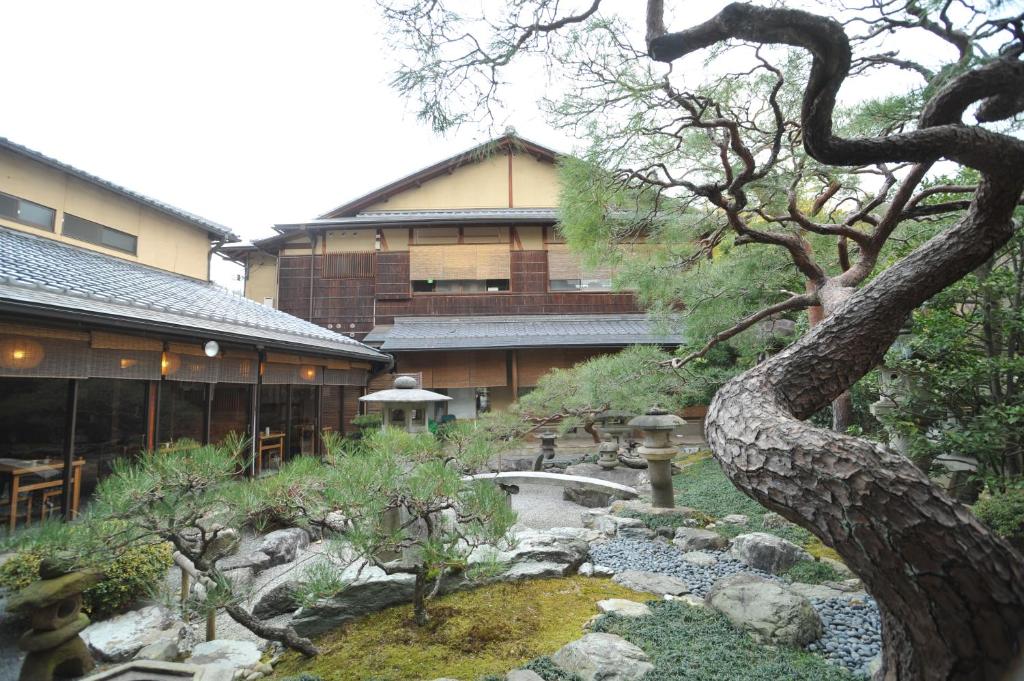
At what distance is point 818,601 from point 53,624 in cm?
473

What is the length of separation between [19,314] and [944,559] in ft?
19.5

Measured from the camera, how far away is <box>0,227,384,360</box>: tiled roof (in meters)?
4.38

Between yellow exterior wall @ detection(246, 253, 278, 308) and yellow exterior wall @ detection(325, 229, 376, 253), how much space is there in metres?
2.24

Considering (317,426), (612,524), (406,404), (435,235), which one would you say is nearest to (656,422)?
(612,524)

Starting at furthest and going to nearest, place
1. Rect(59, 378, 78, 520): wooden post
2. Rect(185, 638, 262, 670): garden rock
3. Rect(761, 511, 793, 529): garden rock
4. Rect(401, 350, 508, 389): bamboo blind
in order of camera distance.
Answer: Rect(401, 350, 508, 389): bamboo blind
Rect(761, 511, 793, 529): garden rock
Rect(59, 378, 78, 520): wooden post
Rect(185, 638, 262, 670): garden rock

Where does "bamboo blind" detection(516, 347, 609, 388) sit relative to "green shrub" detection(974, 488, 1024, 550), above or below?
above

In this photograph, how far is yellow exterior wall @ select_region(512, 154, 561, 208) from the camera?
1460 centimetres

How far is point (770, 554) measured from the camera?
13.5 feet

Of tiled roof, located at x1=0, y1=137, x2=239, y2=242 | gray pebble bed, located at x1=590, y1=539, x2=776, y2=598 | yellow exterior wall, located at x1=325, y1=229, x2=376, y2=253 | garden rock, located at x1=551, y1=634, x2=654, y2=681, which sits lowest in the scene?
gray pebble bed, located at x1=590, y1=539, x2=776, y2=598

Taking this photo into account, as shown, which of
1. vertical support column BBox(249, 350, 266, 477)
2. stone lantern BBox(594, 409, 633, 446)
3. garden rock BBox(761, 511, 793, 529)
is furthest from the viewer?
stone lantern BBox(594, 409, 633, 446)

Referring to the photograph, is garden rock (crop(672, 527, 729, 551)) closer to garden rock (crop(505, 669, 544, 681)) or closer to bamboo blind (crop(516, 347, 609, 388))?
garden rock (crop(505, 669, 544, 681))

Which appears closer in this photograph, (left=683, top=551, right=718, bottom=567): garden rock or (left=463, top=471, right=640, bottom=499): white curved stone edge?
(left=683, top=551, right=718, bottom=567): garden rock

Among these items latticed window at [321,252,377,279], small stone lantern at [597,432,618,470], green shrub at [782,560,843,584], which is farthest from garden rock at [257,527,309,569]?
latticed window at [321,252,377,279]

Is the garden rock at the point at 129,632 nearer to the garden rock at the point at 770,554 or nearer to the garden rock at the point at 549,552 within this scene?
the garden rock at the point at 549,552
